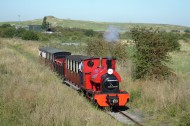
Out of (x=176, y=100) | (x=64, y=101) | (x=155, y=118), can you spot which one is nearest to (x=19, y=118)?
(x=64, y=101)

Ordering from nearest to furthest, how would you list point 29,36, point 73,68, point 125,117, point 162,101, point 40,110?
1. point 40,110
2. point 125,117
3. point 162,101
4. point 73,68
5. point 29,36

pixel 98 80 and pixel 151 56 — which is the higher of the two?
pixel 151 56

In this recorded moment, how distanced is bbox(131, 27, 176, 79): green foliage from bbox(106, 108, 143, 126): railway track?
487 centimetres

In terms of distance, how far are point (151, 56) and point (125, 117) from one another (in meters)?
6.41

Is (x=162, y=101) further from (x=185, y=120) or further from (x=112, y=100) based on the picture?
(x=185, y=120)

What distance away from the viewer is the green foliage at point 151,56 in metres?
18.9

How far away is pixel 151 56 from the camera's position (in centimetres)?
1903

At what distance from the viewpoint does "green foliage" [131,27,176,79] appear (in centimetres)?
1892

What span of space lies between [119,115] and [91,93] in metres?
1.71

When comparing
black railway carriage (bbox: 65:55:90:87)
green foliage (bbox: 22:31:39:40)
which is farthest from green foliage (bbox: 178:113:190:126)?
green foliage (bbox: 22:31:39:40)

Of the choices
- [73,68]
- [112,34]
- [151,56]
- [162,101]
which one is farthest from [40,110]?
[151,56]

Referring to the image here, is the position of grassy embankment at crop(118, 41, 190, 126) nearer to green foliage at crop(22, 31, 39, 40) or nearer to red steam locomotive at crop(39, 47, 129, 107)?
red steam locomotive at crop(39, 47, 129, 107)

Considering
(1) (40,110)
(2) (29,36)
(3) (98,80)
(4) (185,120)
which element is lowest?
(2) (29,36)

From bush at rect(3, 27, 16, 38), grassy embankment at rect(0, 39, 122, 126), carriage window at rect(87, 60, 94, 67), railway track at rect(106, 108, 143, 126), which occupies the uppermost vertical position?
carriage window at rect(87, 60, 94, 67)
